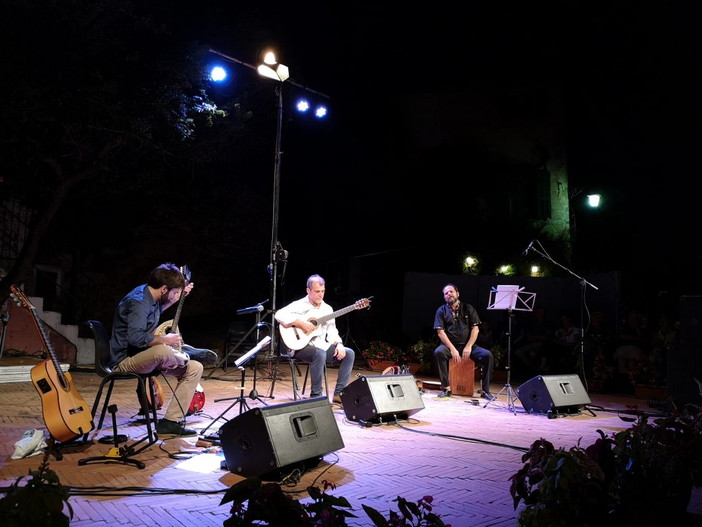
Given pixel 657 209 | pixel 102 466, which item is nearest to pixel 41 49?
pixel 102 466

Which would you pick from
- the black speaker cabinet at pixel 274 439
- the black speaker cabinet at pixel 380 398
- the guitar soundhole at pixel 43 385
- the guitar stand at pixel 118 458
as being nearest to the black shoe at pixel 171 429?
the guitar stand at pixel 118 458

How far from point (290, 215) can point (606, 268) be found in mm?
10693

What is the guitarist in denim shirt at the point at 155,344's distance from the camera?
15.2 ft

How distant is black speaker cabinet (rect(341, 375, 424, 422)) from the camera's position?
5.51m

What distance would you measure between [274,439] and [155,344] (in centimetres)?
186

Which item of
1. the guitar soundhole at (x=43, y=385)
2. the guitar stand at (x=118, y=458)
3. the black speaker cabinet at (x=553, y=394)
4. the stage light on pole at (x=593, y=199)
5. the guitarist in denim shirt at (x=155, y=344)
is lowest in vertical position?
the guitar stand at (x=118, y=458)

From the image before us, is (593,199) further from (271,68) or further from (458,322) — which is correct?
(271,68)

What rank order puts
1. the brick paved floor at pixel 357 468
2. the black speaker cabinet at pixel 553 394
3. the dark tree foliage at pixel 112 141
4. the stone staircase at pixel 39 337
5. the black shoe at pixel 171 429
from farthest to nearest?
the stone staircase at pixel 39 337
the dark tree foliage at pixel 112 141
the black speaker cabinet at pixel 553 394
the black shoe at pixel 171 429
the brick paved floor at pixel 357 468

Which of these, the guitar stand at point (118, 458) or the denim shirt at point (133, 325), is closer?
the guitar stand at point (118, 458)

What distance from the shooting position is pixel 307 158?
1914cm

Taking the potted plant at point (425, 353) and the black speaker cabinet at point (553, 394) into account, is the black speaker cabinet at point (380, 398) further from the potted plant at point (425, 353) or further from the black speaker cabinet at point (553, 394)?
the potted plant at point (425, 353)

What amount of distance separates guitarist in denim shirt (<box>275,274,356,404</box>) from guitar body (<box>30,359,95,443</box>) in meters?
2.77

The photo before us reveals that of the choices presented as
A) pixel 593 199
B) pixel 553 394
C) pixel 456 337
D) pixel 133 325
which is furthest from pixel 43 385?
pixel 593 199

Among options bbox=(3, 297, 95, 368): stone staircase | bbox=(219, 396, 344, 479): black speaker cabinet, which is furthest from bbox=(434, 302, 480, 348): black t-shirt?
bbox=(3, 297, 95, 368): stone staircase
